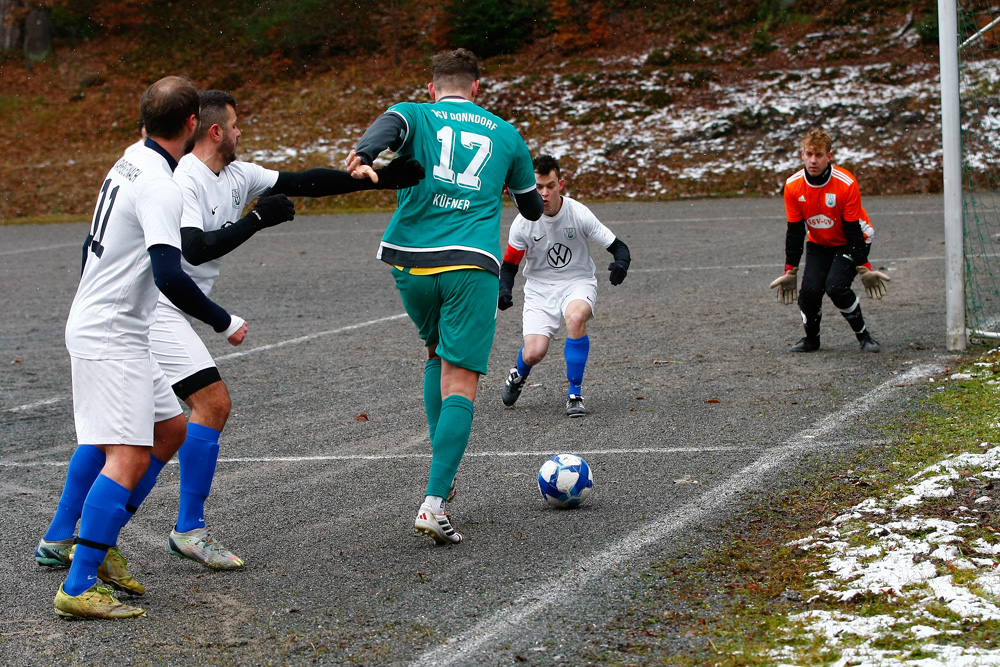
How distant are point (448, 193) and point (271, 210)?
2.74ft

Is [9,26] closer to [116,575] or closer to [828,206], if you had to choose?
[828,206]

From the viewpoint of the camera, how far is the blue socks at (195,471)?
15.3 feet

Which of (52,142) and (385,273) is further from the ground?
(52,142)

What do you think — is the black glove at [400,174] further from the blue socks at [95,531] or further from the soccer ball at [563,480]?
the blue socks at [95,531]

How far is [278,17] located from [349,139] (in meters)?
9.79

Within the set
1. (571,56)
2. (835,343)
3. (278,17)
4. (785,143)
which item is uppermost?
(278,17)

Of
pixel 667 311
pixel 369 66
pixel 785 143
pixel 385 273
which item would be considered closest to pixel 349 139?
pixel 369 66

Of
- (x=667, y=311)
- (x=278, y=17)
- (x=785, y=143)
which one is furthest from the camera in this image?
(x=278, y=17)

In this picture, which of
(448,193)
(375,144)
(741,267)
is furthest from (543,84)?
(375,144)

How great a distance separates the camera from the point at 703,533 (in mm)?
4625

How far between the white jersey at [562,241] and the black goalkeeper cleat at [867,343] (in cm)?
244

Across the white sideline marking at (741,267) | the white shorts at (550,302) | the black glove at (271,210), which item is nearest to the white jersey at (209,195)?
the black glove at (271,210)

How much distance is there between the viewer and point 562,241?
26.1 feet

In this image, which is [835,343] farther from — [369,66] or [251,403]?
[369,66]
